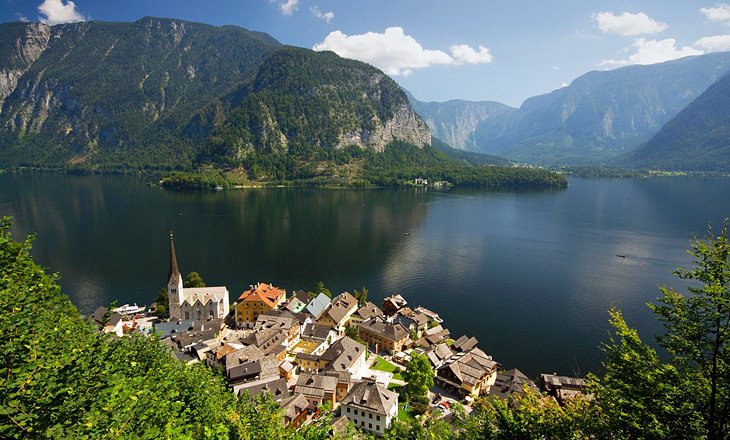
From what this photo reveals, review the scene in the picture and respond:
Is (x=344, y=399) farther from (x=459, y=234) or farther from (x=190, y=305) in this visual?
(x=459, y=234)

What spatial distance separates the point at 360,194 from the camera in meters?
165

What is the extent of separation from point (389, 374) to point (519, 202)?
418 feet

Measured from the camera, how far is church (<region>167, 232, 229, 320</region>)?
44781 mm

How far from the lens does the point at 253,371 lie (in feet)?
109

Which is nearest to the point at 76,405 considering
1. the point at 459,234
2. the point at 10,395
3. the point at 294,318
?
the point at 10,395

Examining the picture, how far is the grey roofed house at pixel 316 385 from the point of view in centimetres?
3103

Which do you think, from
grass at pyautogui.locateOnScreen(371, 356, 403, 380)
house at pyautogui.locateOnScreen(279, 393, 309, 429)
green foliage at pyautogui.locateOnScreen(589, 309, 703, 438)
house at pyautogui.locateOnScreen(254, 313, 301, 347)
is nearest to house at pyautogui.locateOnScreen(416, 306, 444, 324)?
grass at pyautogui.locateOnScreen(371, 356, 403, 380)

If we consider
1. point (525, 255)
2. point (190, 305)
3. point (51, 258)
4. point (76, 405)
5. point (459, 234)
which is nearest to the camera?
point (76, 405)

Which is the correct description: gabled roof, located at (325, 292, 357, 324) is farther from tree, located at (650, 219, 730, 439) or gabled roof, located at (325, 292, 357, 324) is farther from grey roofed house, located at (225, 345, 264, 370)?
tree, located at (650, 219, 730, 439)

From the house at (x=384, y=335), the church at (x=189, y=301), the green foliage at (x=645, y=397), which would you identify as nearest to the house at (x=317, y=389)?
the house at (x=384, y=335)

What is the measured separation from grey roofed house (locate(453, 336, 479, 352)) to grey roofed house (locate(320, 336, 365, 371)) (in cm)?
1056

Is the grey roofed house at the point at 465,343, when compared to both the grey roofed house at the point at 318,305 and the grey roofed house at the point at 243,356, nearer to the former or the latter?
the grey roofed house at the point at 318,305

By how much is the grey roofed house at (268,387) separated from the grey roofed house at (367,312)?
1738 cm

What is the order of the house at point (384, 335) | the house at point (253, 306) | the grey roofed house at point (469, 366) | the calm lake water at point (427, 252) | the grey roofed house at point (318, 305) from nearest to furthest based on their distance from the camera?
the grey roofed house at point (469, 366) < the house at point (384, 335) < the house at point (253, 306) < the grey roofed house at point (318, 305) < the calm lake water at point (427, 252)
